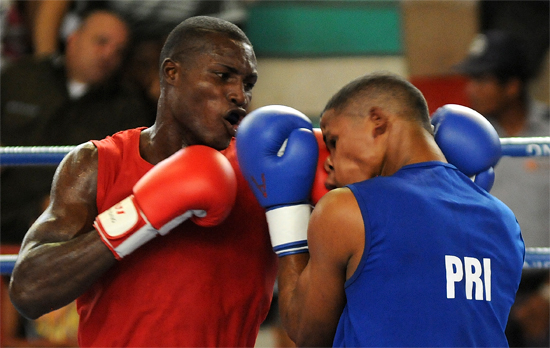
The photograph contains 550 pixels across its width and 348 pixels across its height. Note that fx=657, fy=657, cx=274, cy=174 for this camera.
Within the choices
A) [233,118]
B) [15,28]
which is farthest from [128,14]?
[233,118]

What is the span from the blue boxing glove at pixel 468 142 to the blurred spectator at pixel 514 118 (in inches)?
74.7

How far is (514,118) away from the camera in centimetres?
369

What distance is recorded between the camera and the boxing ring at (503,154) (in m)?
1.97

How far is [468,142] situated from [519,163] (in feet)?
6.81

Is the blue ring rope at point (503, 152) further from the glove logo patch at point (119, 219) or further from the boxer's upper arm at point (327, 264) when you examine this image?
the boxer's upper arm at point (327, 264)

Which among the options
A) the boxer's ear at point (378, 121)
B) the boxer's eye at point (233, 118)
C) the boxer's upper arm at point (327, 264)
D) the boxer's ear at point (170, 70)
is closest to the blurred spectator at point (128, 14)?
the boxer's ear at point (170, 70)

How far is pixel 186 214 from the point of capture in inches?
61.1

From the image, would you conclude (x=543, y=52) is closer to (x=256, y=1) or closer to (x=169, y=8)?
(x=256, y=1)

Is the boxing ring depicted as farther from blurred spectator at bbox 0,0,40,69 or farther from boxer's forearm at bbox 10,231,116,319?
blurred spectator at bbox 0,0,40,69

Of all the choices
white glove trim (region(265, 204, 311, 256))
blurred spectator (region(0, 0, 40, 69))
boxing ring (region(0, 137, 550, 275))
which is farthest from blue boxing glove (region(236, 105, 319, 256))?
blurred spectator (region(0, 0, 40, 69))

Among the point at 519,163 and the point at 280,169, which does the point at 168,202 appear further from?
the point at 519,163

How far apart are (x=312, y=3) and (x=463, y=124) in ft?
11.2

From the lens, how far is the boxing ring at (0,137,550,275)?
6.47ft

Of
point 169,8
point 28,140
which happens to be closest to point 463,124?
→ point 28,140
